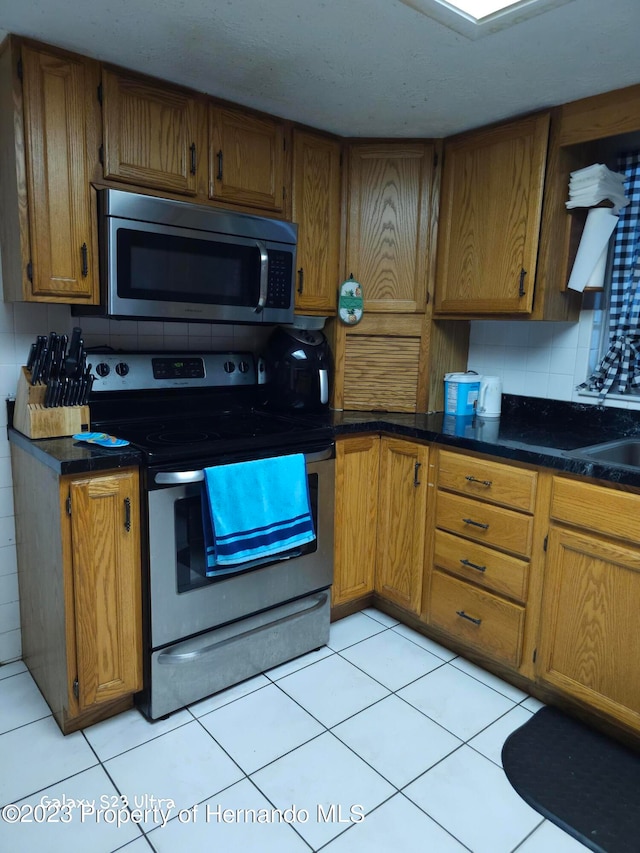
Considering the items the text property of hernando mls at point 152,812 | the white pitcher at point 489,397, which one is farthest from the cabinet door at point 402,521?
the text property of hernando mls at point 152,812

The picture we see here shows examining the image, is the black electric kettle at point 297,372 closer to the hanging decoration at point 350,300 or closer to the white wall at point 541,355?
the hanging decoration at point 350,300

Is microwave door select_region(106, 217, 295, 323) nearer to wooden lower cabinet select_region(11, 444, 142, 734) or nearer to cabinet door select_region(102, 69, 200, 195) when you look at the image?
cabinet door select_region(102, 69, 200, 195)

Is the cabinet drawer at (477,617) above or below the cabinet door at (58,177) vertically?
below

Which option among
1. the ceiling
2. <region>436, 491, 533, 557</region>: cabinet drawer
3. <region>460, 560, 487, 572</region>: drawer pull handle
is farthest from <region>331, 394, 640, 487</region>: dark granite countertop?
the ceiling

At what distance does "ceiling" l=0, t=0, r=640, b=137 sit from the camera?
1497 mm

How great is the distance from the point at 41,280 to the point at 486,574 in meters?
1.78

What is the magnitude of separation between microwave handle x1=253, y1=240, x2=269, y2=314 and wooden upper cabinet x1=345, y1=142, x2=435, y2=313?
47 cm

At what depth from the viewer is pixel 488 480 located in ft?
6.48

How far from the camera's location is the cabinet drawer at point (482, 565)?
193 centimetres

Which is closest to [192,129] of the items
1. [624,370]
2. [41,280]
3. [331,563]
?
[41,280]

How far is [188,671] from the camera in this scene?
184 centimetres

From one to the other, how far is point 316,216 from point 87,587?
1674 mm

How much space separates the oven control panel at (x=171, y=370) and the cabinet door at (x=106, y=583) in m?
0.56

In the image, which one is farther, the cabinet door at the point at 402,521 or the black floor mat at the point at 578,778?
the cabinet door at the point at 402,521
